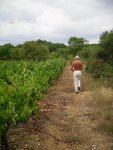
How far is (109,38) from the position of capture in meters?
27.5

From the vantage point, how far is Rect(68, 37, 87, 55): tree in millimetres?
90250

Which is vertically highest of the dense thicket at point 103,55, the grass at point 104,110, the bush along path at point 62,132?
the dense thicket at point 103,55

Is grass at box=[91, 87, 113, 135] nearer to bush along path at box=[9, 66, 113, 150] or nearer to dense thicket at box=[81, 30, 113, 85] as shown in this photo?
bush along path at box=[9, 66, 113, 150]

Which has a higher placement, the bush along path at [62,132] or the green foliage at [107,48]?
the green foliage at [107,48]

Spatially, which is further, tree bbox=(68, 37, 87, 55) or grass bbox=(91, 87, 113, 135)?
tree bbox=(68, 37, 87, 55)

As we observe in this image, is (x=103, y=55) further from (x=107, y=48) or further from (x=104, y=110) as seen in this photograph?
(x=104, y=110)

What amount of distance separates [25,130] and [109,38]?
1877 centimetres

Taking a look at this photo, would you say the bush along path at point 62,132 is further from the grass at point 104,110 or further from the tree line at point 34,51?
the tree line at point 34,51

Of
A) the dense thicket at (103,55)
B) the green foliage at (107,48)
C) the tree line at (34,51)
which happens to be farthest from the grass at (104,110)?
the tree line at (34,51)

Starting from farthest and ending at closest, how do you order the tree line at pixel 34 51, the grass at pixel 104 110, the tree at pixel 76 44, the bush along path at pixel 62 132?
the tree at pixel 76 44, the tree line at pixel 34 51, the grass at pixel 104 110, the bush along path at pixel 62 132

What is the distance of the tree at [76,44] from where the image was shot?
296ft

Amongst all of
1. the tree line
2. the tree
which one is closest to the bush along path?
the tree line

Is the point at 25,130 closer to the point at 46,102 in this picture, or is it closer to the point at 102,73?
the point at 46,102

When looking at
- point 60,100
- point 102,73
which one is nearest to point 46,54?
point 102,73
